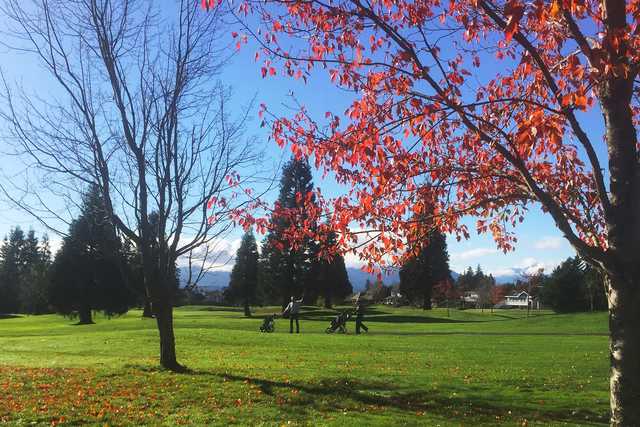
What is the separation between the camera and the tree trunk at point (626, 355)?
462cm

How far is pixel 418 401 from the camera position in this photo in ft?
29.9

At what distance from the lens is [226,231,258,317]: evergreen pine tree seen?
63406 millimetres

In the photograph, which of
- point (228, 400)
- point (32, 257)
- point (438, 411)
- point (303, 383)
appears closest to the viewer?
point (438, 411)

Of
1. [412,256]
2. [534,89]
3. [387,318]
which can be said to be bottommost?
[387,318]

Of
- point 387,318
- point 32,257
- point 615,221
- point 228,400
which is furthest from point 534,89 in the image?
point 32,257

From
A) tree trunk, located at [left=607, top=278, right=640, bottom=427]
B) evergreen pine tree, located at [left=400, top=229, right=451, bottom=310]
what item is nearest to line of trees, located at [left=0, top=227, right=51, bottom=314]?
evergreen pine tree, located at [left=400, top=229, right=451, bottom=310]

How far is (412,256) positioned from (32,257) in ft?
339

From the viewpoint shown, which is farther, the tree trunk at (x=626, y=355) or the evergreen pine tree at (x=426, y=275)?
the evergreen pine tree at (x=426, y=275)

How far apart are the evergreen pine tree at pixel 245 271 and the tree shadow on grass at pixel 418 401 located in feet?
174

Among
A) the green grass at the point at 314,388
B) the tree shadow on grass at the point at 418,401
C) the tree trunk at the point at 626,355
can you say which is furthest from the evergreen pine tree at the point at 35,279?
the tree trunk at the point at 626,355

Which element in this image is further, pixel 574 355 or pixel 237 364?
pixel 574 355

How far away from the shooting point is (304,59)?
6.11 metres

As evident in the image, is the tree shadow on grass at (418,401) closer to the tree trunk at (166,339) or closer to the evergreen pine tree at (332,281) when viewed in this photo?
the tree trunk at (166,339)

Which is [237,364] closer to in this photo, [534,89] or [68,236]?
[68,236]
